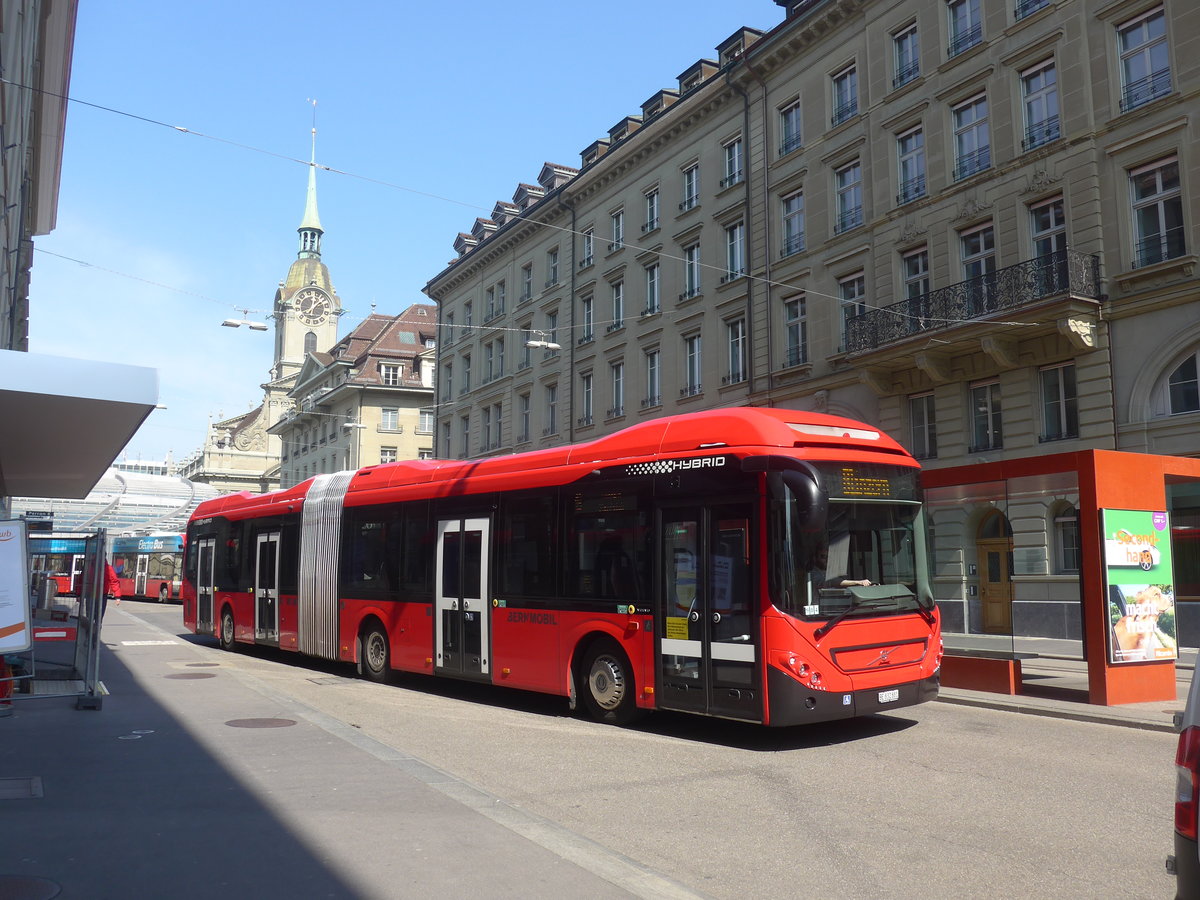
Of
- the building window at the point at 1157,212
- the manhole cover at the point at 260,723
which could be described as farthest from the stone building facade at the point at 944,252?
the manhole cover at the point at 260,723

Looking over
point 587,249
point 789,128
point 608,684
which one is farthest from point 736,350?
point 608,684

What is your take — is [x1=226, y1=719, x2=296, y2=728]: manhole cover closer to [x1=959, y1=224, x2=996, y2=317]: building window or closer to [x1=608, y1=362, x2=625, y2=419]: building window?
[x1=959, y1=224, x2=996, y2=317]: building window

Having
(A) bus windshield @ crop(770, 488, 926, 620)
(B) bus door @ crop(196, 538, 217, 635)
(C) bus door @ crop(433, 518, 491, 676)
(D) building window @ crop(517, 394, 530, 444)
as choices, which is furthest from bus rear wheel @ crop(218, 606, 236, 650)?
(D) building window @ crop(517, 394, 530, 444)

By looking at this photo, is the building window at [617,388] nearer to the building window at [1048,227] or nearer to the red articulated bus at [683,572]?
the building window at [1048,227]

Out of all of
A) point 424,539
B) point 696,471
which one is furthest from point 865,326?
point 696,471

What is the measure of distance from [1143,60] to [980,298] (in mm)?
5661

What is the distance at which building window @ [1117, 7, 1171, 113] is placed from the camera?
20.7 metres

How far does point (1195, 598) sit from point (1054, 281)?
699 cm

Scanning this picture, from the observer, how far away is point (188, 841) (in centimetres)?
598

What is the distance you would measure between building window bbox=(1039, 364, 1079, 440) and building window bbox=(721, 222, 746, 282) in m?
10.8

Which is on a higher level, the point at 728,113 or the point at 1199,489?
the point at 728,113

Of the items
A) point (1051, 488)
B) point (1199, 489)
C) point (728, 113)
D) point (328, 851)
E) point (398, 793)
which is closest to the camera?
point (328, 851)

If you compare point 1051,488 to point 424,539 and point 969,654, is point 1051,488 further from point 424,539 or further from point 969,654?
point 424,539

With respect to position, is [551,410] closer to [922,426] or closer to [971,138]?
[922,426]
